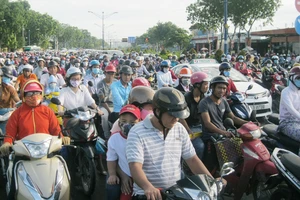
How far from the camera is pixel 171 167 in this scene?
9.91 ft

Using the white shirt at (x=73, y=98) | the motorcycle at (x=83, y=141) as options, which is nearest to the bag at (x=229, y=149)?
the motorcycle at (x=83, y=141)

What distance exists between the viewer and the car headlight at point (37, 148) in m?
3.66

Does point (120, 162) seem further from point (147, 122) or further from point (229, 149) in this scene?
point (229, 149)

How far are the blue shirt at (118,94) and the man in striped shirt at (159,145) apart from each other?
3452 mm

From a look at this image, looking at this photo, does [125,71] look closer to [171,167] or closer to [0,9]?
[171,167]

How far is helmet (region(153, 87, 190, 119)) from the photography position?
2.77 metres

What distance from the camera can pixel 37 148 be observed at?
368 cm

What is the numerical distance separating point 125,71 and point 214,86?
2.11m

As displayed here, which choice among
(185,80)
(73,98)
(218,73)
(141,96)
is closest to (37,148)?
(141,96)

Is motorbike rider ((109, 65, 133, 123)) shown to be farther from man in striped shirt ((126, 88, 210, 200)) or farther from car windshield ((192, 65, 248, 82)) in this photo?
car windshield ((192, 65, 248, 82))

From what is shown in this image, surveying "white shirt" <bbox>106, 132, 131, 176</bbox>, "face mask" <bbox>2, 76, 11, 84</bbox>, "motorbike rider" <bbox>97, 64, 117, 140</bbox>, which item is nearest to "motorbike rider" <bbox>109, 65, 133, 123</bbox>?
"motorbike rider" <bbox>97, 64, 117, 140</bbox>

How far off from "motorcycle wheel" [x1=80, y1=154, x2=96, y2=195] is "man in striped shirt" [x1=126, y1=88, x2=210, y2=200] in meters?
2.00

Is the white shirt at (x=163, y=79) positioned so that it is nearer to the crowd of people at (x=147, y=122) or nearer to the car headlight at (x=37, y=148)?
the crowd of people at (x=147, y=122)

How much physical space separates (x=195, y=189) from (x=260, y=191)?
197 centimetres
